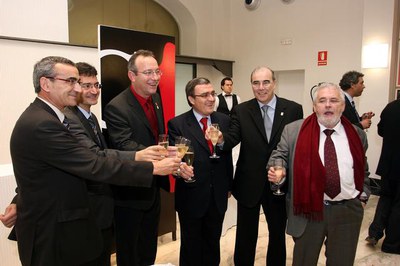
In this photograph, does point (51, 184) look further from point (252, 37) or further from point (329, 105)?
point (252, 37)

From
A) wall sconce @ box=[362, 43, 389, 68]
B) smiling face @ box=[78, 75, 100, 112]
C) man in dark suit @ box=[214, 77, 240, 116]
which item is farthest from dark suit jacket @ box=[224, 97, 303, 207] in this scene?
man in dark suit @ box=[214, 77, 240, 116]

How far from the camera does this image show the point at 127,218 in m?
2.38

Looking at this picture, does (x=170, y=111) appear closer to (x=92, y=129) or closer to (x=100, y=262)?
(x=92, y=129)

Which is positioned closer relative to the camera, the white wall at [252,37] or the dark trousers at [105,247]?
the dark trousers at [105,247]

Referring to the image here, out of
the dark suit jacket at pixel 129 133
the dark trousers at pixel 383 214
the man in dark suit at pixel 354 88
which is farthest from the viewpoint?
the man in dark suit at pixel 354 88

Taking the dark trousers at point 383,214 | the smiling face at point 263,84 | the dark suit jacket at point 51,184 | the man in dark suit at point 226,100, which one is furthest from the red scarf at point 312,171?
the man in dark suit at point 226,100

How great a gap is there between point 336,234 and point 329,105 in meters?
0.83

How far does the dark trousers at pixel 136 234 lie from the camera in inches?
94.3

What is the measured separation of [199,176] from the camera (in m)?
2.49

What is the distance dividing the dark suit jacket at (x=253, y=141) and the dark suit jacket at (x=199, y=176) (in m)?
0.16

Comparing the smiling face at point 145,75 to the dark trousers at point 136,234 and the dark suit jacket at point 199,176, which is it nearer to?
the dark suit jacket at point 199,176

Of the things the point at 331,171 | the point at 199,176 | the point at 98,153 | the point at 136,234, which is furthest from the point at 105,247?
the point at 331,171

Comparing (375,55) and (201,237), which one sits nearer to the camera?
(201,237)

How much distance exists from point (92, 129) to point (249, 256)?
5.21 feet
